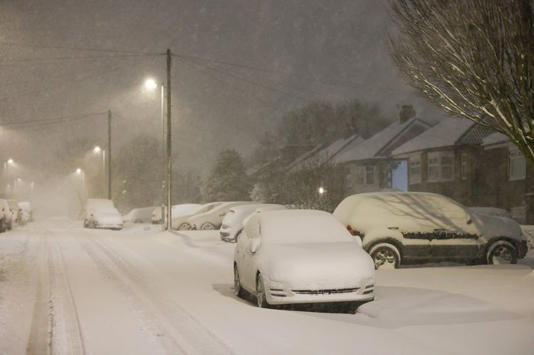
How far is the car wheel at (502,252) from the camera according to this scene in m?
15.6

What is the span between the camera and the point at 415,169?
156 feet

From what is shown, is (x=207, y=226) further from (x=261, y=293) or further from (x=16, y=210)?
(x=261, y=293)

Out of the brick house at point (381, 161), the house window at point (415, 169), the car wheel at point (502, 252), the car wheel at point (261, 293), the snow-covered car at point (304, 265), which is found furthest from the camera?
the brick house at point (381, 161)

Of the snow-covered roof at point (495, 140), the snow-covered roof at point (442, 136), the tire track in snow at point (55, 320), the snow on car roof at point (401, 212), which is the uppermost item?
the snow-covered roof at point (442, 136)

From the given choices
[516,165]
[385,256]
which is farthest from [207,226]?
[385,256]

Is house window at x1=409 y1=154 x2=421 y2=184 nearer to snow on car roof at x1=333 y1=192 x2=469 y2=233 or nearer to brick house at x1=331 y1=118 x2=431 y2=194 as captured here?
brick house at x1=331 y1=118 x2=431 y2=194

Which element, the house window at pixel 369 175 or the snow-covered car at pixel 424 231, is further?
the house window at pixel 369 175

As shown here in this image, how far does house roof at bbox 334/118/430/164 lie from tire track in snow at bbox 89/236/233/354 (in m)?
42.2

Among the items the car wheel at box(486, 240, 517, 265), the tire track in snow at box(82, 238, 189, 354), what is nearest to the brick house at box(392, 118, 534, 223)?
the car wheel at box(486, 240, 517, 265)

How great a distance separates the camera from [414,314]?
9352 millimetres

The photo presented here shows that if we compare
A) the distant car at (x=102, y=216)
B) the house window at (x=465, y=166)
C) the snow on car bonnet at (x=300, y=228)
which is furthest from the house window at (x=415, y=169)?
the snow on car bonnet at (x=300, y=228)

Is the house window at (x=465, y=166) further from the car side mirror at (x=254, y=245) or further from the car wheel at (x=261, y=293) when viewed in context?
the car wheel at (x=261, y=293)

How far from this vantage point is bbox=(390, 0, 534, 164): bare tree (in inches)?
485

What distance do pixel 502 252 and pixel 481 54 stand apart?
5314 millimetres
